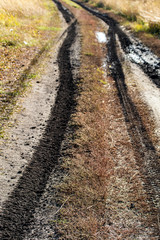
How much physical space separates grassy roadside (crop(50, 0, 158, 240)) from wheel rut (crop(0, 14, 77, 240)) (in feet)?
1.03

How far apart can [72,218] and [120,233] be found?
2.78 feet

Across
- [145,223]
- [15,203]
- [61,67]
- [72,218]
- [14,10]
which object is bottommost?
[15,203]

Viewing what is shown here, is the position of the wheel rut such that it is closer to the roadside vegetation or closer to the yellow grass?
the roadside vegetation

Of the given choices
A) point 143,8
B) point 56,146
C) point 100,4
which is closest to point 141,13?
point 143,8

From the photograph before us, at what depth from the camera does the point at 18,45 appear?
10727 millimetres

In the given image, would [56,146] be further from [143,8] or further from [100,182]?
[143,8]

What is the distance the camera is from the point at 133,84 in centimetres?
827

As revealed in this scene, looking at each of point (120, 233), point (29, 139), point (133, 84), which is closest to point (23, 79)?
point (29, 139)

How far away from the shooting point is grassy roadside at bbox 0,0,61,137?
274 inches

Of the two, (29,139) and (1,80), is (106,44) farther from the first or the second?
(29,139)

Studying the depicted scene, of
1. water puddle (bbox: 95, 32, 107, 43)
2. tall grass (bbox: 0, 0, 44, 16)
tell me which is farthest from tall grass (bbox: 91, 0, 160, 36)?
tall grass (bbox: 0, 0, 44, 16)

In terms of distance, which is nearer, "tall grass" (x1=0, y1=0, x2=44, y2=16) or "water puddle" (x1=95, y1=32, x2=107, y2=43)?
"water puddle" (x1=95, y1=32, x2=107, y2=43)

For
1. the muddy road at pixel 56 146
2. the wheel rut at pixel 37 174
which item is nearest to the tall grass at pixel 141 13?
the muddy road at pixel 56 146

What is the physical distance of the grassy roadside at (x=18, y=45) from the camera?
696 centimetres
